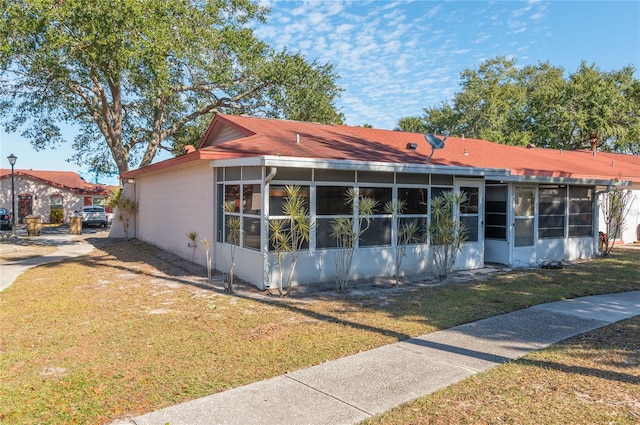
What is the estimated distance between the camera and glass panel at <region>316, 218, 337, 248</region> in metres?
9.27

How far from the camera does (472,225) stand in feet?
37.6

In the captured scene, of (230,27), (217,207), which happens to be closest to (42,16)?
(230,27)

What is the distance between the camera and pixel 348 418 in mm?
3623

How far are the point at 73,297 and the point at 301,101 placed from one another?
15.8 m

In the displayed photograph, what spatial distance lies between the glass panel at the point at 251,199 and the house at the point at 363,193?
21 millimetres

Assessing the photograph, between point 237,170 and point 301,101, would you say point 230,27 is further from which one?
point 237,170

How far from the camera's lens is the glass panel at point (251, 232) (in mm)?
8953

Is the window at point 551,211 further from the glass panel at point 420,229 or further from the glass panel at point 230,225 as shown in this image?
the glass panel at point 230,225

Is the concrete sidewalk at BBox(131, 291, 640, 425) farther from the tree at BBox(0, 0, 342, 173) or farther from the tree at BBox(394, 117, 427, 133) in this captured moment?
the tree at BBox(394, 117, 427, 133)

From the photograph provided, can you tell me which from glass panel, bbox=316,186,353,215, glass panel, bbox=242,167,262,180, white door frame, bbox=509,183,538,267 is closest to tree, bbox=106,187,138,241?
glass panel, bbox=242,167,262,180

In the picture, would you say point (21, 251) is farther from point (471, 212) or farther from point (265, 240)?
point (471, 212)

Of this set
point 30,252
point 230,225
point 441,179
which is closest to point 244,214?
point 230,225

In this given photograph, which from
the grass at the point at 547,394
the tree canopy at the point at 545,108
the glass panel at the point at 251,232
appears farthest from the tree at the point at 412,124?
the grass at the point at 547,394

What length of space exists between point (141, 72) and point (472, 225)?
1419cm
